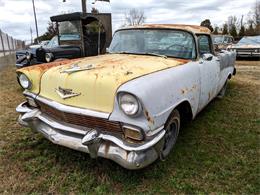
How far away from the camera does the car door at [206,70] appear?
3517mm

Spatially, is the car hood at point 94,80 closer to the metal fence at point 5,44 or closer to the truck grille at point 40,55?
the truck grille at point 40,55

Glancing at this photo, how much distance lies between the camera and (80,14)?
754cm

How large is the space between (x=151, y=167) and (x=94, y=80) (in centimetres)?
120

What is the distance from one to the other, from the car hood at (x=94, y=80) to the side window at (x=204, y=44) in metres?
0.84

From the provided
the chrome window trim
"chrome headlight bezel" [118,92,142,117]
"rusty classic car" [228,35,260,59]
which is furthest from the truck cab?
"rusty classic car" [228,35,260,59]

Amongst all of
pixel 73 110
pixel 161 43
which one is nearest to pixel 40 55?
pixel 161 43

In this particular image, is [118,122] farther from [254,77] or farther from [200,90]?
[254,77]

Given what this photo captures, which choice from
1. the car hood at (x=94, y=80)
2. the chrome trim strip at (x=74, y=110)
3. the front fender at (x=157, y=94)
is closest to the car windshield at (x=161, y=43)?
the car hood at (x=94, y=80)

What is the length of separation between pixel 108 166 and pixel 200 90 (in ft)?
5.35

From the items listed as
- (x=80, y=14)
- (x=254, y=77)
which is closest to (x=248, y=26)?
(x=254, y=77)

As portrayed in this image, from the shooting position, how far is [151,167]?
279 cm

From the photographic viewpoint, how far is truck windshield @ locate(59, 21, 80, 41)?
7845 millimetres

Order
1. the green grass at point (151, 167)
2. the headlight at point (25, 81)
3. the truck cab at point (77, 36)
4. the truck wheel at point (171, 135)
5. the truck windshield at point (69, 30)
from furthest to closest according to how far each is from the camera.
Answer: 1. the truck windshield at point (69, 30)
2. the truck cab at point (77, 36)
3. the headlight at point (25, 81)
4. the truck wheel at point (171, 135)
5. the green grass at point (151, 167)

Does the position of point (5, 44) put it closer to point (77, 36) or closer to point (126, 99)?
point (77, 36)
